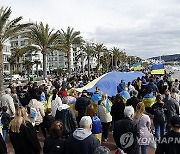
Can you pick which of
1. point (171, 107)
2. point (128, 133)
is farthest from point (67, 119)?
point (171, 107)

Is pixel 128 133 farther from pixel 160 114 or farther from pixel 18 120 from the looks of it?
pixel 160 114

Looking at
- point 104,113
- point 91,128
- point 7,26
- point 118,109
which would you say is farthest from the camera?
point 7,26

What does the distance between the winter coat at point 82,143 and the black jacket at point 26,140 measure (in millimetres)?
963

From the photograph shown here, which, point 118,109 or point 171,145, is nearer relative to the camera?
point 171,145

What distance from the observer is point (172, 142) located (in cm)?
430

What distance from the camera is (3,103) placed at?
376 inches

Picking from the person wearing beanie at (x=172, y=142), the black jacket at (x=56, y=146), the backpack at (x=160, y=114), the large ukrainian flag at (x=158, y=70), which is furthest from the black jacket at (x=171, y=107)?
the large ukrainian flag at (x=158, y=70)

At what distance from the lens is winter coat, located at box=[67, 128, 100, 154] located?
445 centimetres

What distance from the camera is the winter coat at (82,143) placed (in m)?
4.45

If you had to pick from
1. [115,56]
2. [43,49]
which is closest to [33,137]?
[43,49]

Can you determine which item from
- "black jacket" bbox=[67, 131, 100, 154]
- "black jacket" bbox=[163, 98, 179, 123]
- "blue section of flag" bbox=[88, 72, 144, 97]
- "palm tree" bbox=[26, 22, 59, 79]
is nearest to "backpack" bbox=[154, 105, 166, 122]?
"black jacket" bbox=[163, 98, 179, 123]

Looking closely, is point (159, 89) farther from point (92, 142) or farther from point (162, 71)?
point (92, 142)

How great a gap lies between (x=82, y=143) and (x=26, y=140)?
1.28 meters

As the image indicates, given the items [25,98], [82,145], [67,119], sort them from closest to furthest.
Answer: [82,145] < [67,119] < [25,98]
